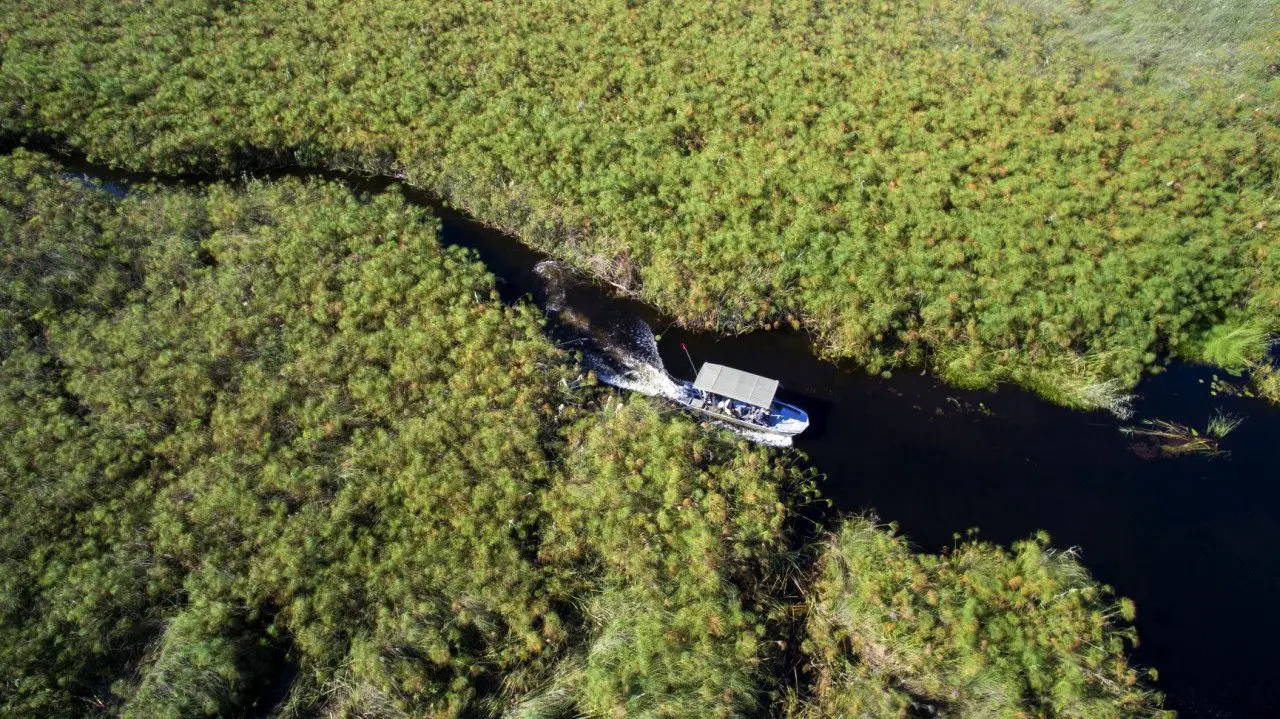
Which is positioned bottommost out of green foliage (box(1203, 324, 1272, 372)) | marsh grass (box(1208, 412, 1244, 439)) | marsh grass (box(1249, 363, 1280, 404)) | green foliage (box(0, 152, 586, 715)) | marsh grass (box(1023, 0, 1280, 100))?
green foliage (box(0, 152, 586, 715))

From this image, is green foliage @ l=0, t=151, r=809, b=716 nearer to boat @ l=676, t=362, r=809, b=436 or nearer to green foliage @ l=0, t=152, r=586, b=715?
green foliage @ l=0, t=152, r=586, b=715

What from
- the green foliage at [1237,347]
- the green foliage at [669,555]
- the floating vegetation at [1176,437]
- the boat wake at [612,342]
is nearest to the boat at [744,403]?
the boat wake at [612,342]

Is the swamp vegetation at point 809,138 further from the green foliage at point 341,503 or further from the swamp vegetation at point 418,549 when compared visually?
the swamp vegetation at point 418,549

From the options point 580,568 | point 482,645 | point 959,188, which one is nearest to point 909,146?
point 959,188

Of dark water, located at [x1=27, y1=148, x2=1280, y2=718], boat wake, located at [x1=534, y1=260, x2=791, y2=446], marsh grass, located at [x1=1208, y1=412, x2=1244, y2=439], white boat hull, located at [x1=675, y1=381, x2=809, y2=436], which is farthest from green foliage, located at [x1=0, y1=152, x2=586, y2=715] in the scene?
marsh grass, located at [x1=1208, y1=412, x2=1244, y2=439]

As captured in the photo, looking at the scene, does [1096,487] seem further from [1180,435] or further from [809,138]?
[809,138]

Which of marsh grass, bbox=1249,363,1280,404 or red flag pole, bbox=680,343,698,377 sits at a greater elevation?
marsh grass, bbox=1249,363,1280,404

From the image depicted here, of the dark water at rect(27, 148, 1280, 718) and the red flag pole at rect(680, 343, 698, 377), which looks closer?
the dark water at rect(27, 148, 1280, 718)
